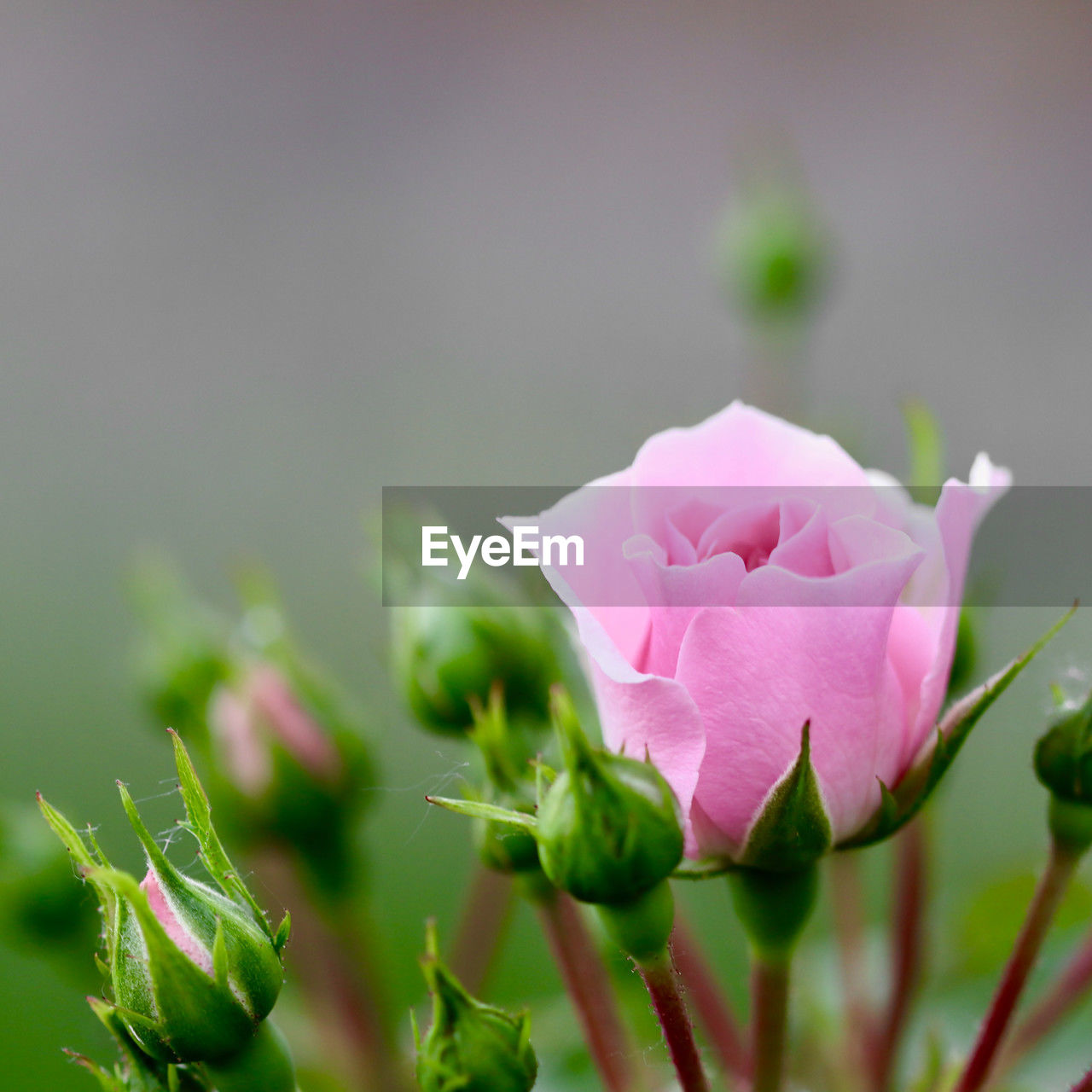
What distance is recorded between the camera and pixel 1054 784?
0.25 metres

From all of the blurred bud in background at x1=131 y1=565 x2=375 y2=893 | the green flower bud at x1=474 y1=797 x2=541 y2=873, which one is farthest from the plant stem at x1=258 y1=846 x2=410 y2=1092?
the green flower bud at x1=474 y1=797 x2=541 y2=873

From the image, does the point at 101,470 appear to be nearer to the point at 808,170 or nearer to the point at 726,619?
the point at 808,170

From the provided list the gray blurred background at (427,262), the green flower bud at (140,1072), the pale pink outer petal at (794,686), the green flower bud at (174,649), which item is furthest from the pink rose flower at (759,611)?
the gray blurred background at (427,262)

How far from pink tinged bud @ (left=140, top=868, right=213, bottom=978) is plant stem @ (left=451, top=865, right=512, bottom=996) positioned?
0.60ft

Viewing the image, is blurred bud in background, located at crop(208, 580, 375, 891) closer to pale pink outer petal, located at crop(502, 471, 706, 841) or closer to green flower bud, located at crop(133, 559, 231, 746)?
green flower bud, located at crop(133, 559, 231, 746)

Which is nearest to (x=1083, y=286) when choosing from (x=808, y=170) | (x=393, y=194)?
(x=808, y=170)

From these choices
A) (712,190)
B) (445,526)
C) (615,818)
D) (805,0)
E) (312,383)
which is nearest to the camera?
(615,818)

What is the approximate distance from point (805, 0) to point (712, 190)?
458mm

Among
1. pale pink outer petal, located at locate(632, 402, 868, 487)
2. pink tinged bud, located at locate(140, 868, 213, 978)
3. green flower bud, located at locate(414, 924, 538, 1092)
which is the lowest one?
green flower bud, located at locate(414, 924, 538, 1092)

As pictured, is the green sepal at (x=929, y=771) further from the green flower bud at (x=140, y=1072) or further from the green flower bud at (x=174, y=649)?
the green flower bud at (x=174, y=649)

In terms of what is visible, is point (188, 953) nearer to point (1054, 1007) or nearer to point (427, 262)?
point (1054, 1007)

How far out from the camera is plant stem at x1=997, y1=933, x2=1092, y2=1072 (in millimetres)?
324

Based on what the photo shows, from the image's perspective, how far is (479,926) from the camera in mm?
401

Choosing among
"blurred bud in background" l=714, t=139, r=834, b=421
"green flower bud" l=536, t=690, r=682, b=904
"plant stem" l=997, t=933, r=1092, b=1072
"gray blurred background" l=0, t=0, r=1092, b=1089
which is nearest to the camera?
"green flower bud" l=536, t=690, r=682, b=904
